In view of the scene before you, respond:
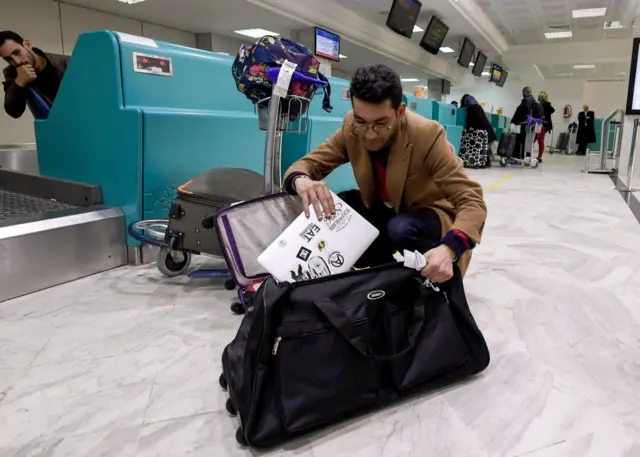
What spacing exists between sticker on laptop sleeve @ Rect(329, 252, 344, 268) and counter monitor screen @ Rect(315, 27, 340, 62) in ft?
27.5

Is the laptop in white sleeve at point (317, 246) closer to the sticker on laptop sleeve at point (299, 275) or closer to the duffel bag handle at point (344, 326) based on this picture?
the sticker on laptop sleeve at point (299, 275)

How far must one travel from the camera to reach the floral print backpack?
1773 millimetres

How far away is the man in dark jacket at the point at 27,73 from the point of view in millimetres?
2887

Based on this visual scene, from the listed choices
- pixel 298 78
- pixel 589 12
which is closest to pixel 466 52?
pixel 589 12

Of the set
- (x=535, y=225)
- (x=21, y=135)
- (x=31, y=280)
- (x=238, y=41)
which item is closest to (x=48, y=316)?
(x=31, y=280)

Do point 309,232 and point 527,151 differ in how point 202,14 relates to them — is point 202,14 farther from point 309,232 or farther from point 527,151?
point 309,232

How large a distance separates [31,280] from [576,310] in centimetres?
220

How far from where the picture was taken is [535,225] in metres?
3.46

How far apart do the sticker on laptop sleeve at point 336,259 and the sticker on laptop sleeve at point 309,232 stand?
0.28 ft

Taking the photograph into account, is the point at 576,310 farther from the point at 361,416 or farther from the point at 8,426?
the point at 8,426

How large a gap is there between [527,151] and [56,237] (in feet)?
28.9

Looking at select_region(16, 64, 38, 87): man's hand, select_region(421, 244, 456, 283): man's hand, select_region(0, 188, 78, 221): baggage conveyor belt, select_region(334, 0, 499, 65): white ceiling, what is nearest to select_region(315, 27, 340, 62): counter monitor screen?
select_region(334, 0, 499, 65): white ceiling

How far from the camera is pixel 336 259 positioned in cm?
145

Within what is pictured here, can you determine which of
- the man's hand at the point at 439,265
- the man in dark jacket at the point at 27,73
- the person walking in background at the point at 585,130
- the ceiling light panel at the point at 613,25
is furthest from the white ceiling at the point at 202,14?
the person walking in background at the point at 585,130
